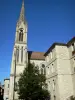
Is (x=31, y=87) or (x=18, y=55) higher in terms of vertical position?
(x=18, y=55)

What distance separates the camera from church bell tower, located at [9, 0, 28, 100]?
36919 millimetres

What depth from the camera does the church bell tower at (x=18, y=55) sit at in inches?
1453

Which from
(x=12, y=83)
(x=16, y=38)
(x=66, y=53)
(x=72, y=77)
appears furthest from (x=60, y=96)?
(x=16, y=38)

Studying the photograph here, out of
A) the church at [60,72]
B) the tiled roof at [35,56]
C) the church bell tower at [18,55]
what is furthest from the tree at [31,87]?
the tiled roof at [35,56]

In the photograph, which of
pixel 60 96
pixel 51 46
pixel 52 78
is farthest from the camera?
pixel 51 46

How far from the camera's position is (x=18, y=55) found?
4297cm

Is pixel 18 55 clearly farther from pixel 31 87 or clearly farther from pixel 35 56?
pixel 31 87

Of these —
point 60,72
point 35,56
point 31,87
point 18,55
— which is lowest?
point 31,87

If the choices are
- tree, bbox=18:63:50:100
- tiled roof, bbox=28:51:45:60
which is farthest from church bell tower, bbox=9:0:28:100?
tree, bbox=18:63:50:100

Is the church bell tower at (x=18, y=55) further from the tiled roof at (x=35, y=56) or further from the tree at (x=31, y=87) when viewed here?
the tree at (x=31, y=87)

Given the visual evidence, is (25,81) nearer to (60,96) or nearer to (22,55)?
(60,96)

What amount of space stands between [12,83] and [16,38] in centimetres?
1614

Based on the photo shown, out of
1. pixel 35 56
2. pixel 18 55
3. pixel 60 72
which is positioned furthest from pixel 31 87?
pixel 35 56

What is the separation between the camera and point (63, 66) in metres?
28.5
